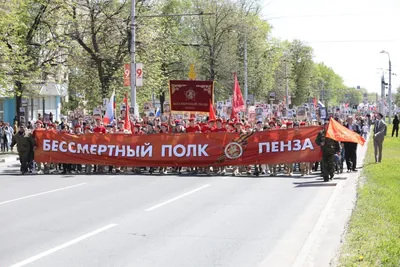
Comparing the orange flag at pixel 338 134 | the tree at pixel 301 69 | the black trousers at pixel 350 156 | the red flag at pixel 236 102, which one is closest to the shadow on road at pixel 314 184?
the orange flag at pixel 338 134

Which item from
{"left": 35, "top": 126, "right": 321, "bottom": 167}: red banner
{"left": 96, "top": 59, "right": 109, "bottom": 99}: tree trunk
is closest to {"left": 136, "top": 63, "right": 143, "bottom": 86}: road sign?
{"left": 96, "top": 59, "right": 109, "bottom": 99}: tree trunk

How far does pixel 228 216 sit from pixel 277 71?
84.6 metres

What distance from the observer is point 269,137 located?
21797 millimetres

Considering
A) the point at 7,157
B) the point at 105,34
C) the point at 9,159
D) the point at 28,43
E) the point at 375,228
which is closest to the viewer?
the point at 375,228

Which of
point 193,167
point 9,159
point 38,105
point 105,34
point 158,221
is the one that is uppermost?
point 105,34

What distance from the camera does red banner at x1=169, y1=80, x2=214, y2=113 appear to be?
25359 millimetres

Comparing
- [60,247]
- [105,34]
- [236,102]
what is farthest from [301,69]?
[60,247]

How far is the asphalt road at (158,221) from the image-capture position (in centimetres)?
902

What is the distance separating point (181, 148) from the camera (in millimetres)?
22406

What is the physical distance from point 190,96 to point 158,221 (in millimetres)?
13862

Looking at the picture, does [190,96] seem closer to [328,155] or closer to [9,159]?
[328,155]

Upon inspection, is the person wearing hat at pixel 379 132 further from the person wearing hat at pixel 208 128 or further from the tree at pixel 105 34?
the tree at pixel 105 34

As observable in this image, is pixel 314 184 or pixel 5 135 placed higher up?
pixel 5 135

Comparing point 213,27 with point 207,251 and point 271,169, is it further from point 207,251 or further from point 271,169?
point 207,251
